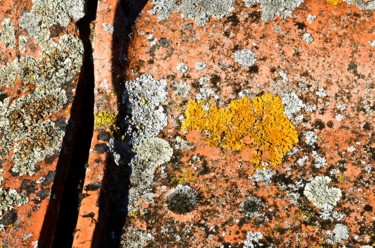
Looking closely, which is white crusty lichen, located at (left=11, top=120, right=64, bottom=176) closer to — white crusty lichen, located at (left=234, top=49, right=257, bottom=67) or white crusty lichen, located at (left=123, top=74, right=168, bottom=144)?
white crusty lichen, located at (left=123, top=74, right=168, bottom=144)

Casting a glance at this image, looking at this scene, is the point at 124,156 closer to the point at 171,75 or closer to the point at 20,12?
the point at 171,75

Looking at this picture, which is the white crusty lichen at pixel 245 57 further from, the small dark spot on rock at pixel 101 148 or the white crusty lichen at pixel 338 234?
the white crusty lichen at pixel 338 234

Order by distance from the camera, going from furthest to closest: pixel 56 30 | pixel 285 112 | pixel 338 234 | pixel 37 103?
pixel 56 30
pixel 37 103
pixel 285 112
pixel 338 234

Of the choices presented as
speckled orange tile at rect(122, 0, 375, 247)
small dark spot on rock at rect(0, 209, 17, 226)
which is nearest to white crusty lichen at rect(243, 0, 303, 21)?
speckled orange tile at rect(122, 0, 375, 247)

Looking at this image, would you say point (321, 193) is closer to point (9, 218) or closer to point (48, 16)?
point (9, 218)

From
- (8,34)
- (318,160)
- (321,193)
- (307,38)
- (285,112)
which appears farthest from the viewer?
(8,34)

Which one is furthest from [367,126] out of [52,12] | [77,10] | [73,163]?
[52,12]

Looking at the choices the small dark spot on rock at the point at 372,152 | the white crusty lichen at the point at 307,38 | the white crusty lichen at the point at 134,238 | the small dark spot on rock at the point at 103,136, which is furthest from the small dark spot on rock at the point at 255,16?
the white crusty lichen at the point at 134,238
